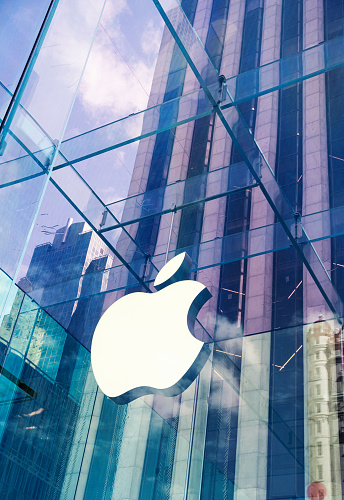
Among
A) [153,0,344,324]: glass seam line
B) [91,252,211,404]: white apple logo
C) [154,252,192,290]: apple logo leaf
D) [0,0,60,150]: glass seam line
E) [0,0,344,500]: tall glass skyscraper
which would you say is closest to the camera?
[0,0,60,150]: glass seam line

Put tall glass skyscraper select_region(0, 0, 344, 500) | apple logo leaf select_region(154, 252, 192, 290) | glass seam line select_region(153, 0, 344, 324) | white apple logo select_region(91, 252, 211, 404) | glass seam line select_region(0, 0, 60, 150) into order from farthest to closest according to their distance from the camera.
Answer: apple logo leaf select_region(154, 252, 192, 290) < glass seam line select_region(153, 0, 344, 324) < white apple logo select_region(91, 252, 211, 404) < tall glass skyscraper select_region(0, 0, 344, 500) < glass seam line select_region(0, 0, 60, 150)

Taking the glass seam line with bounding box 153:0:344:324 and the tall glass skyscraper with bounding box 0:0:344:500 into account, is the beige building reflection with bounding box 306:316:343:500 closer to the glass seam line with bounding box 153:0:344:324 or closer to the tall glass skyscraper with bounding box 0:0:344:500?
the tall glass skyscraper with bounding box 0:0:344:500

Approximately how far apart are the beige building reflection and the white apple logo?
4.83 ft

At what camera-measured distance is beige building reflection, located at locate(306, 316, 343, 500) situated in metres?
5.32

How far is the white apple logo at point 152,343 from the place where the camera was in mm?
5016

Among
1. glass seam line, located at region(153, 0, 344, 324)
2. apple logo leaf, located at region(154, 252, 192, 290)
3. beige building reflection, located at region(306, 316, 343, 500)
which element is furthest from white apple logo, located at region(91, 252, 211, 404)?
beige building reflection, located at region(306, 316, 343, 500)

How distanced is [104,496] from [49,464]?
0.80m

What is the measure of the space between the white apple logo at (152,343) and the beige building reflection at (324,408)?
4.83 feet

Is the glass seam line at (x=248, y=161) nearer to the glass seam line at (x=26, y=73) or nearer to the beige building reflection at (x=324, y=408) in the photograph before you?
the beige building reflection at (x=324, y=408)

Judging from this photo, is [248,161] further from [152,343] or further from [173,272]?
[152,343]

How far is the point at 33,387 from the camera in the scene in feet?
14.2

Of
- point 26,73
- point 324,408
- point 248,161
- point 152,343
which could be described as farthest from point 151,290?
point 26,73

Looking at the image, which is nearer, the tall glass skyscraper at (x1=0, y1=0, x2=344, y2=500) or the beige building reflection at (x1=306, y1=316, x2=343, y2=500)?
the tall glass skyscraper at (x1=0, y1=0, x2=344, y2=500)

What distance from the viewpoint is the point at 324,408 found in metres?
5.89
